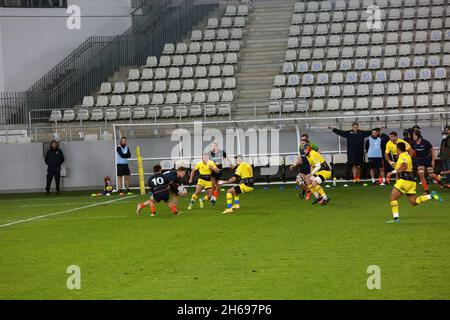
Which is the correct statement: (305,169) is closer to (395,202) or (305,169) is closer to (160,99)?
(395,202)

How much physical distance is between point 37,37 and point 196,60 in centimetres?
723

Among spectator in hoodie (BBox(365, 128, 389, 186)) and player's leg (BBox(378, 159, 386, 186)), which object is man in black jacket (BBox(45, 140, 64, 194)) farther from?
player's leg (BBox(378, 159, 386, 186))

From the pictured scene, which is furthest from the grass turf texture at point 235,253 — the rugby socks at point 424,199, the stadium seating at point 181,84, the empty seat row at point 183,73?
the empty seat row at point 183,73

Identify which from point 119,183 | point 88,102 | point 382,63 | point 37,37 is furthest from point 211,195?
point 37,37

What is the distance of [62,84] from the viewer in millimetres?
37656

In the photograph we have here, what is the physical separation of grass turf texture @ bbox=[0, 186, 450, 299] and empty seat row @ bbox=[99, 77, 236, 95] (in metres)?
14.5

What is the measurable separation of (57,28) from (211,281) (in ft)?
97.9

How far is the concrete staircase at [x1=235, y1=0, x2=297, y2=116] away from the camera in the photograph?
3691 cm

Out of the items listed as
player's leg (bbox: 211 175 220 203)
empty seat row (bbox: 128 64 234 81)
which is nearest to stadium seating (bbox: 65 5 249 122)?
empty seat row (bbox: 128 64 234 81)

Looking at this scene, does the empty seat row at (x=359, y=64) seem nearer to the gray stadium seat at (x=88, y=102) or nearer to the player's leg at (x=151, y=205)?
the gray stadium seat at (x=88, y=102)

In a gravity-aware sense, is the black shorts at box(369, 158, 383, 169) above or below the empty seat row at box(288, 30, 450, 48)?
below

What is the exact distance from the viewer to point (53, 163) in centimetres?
3148
